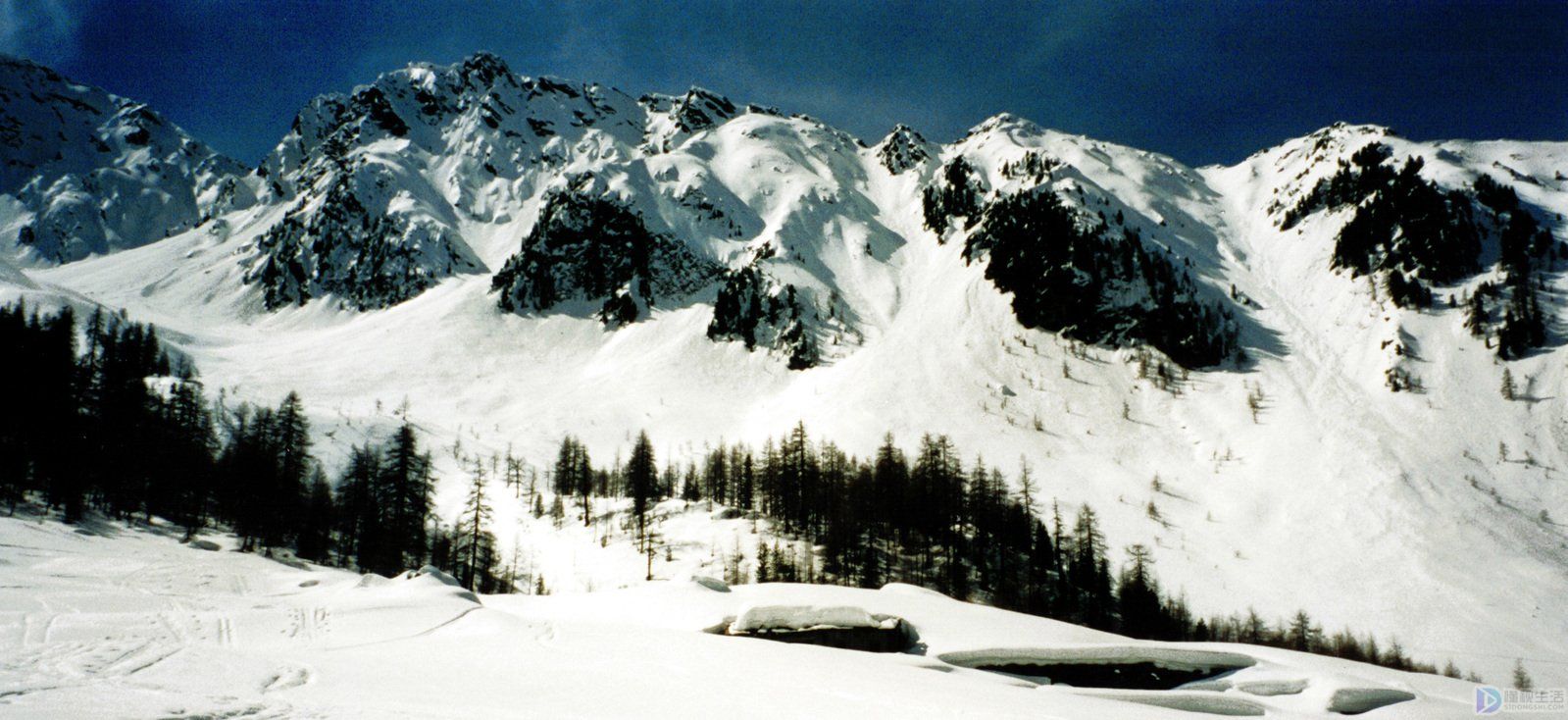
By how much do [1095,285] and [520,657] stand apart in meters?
166

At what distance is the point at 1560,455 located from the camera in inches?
3871

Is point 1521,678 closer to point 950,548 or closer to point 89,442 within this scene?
point 950,548

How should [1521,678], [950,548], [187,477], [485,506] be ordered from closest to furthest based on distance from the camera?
[187,477] → [1521,678] → [485,506] → [950,548]

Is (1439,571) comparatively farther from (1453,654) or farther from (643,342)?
(643,342)

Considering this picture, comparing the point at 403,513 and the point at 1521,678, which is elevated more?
the point at 403,513

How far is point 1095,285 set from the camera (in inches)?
6289

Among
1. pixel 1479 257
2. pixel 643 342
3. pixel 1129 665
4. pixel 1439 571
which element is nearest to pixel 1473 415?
pixel 1439 571

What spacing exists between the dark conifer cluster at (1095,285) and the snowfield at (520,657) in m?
137

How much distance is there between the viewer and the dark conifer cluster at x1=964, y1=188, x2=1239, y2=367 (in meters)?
145

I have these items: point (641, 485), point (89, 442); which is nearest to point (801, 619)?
point (641, 485)

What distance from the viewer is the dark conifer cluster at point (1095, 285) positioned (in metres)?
145

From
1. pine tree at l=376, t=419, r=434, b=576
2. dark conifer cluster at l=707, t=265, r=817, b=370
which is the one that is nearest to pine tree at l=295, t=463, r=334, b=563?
pine tree at l=376, t=419, r=434, b=576

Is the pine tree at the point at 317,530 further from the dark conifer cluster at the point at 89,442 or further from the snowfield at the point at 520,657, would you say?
the snowfield at the point at 520,657

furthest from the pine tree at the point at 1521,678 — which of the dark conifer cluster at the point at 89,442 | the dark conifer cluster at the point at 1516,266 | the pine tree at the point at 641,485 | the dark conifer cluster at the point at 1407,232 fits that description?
the dark conifer cluster at the point at 1407,232
